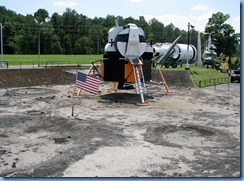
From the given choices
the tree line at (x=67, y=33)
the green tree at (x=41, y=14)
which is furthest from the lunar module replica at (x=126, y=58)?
the tree line at (x=67, y=33)

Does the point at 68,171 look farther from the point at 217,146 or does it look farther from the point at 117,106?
the point at 117,106

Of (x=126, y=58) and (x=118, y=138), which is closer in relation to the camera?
(x=118, y=138)

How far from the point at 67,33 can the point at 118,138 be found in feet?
227

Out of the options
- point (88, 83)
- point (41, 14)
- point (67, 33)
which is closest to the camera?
point (88, 83)

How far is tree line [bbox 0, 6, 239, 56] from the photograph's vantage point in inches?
1832

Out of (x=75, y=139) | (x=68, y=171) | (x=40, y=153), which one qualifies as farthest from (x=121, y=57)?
(x=68, y=171)

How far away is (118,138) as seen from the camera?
11172 millimetres

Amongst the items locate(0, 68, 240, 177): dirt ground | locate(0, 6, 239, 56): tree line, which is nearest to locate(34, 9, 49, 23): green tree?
locate(0, 6, 239, 56): tree line

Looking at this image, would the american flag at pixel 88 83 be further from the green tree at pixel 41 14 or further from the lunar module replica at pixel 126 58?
the green tree at pixel 41 14

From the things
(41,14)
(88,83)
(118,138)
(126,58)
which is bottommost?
(118,138)

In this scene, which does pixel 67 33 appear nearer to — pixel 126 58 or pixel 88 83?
pixel 126 58

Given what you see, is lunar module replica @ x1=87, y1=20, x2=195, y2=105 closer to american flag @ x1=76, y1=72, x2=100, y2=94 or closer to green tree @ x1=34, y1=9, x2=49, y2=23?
american flag @ x1=76, y1=72, x2=100, y2=94

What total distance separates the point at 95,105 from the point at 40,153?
8.68m

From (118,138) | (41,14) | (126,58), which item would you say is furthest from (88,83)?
(41,14)
